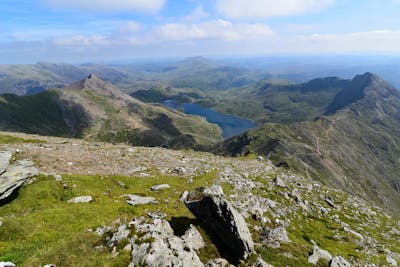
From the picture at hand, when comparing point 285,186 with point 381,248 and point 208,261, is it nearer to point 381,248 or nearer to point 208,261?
point 381,248

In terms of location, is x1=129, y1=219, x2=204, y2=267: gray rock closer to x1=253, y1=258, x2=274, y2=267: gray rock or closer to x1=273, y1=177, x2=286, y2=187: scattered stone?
x1=253, y1=258, x2=274, y2=267: gray rock

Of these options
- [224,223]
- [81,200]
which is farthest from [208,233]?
[81,200]

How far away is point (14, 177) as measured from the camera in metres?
24.1

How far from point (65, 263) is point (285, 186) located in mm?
35370

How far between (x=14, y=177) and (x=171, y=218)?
15.0 meters

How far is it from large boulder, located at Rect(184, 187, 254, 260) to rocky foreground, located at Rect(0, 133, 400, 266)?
0.07 meters

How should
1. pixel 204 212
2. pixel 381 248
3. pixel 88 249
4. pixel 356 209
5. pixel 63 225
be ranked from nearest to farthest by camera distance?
pixel 88 249, pixel 63 225, pixel 204 212, pixel 381 248, pixel 356 209

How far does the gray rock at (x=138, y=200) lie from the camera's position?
26.0 m

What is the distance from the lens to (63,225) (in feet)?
63.1

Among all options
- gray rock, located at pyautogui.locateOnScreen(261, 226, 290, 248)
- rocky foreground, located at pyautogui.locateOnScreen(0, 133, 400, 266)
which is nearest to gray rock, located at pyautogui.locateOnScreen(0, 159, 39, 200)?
rocky foreground, located at pyautogui.locateOnScreen(0, 133, 400, 266)

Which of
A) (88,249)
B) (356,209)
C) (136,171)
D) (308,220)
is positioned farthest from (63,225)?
(356,209)

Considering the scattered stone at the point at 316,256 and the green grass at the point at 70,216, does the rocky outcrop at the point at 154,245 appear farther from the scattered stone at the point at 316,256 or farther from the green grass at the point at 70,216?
the scattered stone at the point at 316,256

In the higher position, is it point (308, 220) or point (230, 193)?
point (230, 193)

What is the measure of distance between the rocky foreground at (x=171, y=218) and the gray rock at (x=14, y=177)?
1.07 ft
